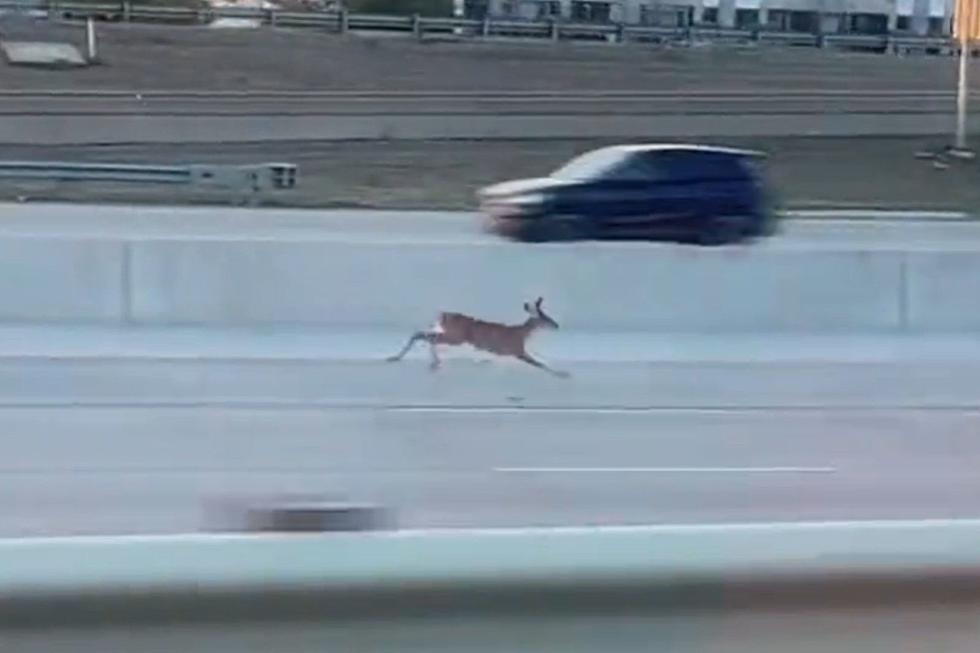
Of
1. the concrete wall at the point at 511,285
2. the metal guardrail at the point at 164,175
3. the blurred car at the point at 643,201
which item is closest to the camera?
the concrete wall at the point at 511,285

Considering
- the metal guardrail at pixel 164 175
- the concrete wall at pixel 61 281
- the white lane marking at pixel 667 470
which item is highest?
the concrete wall at pixel 61 281

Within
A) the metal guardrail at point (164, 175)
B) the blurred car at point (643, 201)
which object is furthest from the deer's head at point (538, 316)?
the metal guardrail at point (164, 175)

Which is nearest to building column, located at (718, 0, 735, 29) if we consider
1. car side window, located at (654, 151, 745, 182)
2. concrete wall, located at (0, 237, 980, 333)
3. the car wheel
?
car side window, located at (654, 151, 745, 182)

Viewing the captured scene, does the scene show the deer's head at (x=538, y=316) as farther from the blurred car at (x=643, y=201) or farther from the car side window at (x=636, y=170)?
the car side window at (x=636, y=170)

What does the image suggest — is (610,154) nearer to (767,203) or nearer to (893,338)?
(767,203)

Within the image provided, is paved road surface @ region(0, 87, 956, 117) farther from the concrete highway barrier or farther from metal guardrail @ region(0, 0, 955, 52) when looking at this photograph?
the concrete highway barrier

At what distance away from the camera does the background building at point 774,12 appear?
91438mm

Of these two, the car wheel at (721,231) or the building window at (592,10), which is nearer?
the car wheel at (721,231)

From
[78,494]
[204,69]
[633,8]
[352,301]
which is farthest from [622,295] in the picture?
[633,8]

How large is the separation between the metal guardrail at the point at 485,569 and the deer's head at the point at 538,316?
12.2 m

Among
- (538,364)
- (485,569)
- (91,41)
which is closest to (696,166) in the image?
(538,364)

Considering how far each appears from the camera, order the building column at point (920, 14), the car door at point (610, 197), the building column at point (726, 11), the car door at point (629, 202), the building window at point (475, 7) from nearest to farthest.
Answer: the car door at point (610, 197) → the car door at point (629, 202) → the building window at point (475, 7) → the building column at point (726, 11) → the building column at point (920, 14)

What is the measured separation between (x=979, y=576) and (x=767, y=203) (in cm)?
2139

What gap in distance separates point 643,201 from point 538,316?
308 inches
